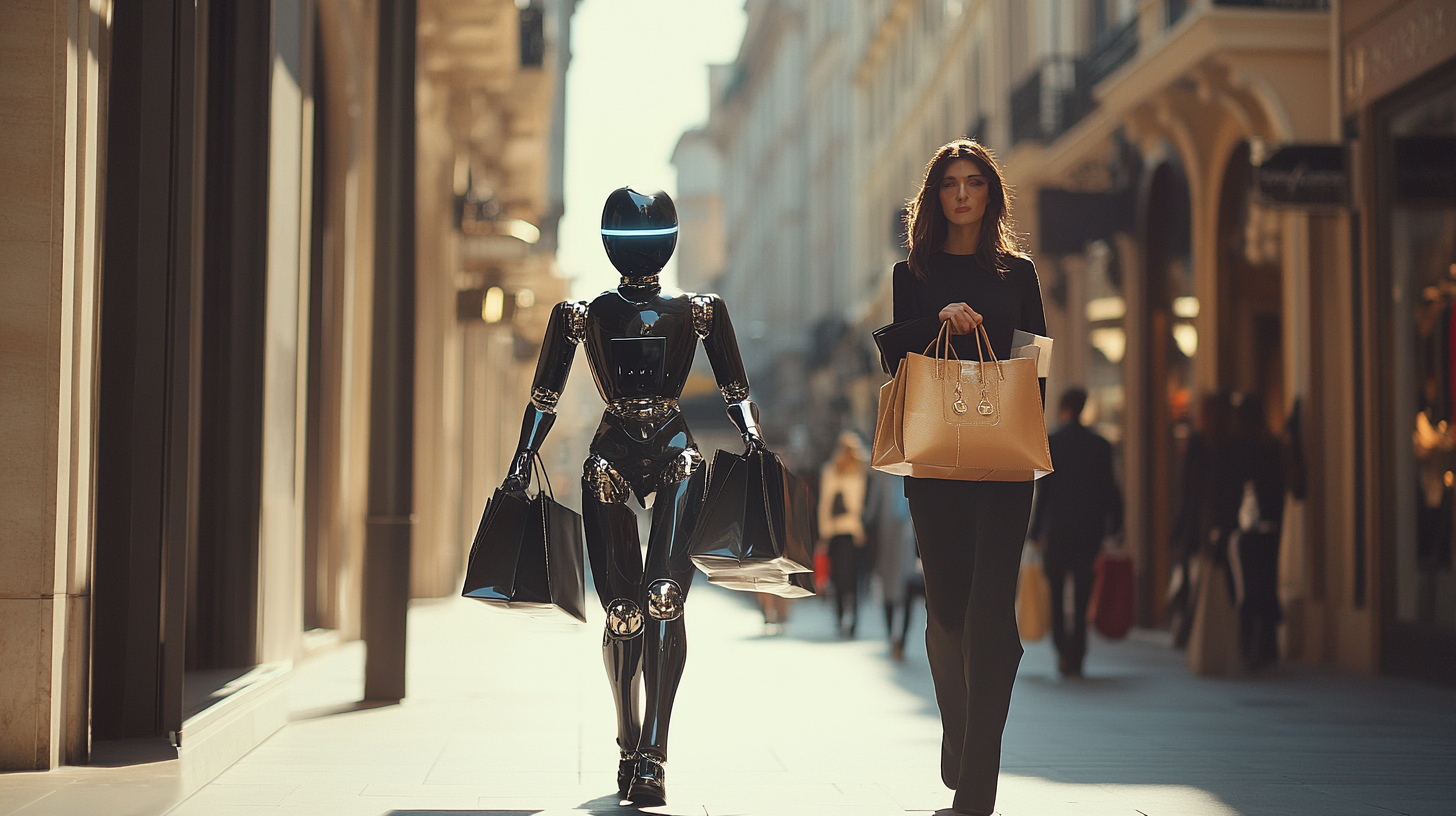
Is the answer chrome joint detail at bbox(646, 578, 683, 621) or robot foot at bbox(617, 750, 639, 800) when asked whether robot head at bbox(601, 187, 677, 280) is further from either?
robot foot at bbox(617, 750, 639, 800)

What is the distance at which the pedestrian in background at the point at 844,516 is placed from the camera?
47.1 feet

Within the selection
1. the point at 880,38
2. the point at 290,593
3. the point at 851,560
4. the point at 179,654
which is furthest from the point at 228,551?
the point at 880,38

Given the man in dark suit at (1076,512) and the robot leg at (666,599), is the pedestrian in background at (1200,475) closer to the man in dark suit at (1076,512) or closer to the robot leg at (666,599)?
the man in dark suit at (1076,512)

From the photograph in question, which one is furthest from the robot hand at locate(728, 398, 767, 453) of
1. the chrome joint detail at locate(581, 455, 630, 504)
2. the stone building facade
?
the stone building facade

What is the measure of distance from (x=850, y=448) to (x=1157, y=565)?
322cm

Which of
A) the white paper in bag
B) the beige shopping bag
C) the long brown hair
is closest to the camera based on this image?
the white paper in bag

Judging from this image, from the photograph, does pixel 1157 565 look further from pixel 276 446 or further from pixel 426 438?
pixel 276 446

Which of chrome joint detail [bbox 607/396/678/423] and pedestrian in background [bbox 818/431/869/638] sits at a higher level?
chrome joint detail [bbox 607/396/678/423]

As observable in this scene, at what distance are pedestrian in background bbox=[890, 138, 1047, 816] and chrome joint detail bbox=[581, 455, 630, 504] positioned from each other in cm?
95

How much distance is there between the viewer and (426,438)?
18.3 m

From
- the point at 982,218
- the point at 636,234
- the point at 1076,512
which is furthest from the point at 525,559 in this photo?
the point at 1076,512

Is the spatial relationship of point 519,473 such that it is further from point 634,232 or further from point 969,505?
point 969,505

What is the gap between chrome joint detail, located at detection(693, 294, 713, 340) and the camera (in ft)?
17.4

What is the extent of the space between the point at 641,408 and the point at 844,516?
9668mm
